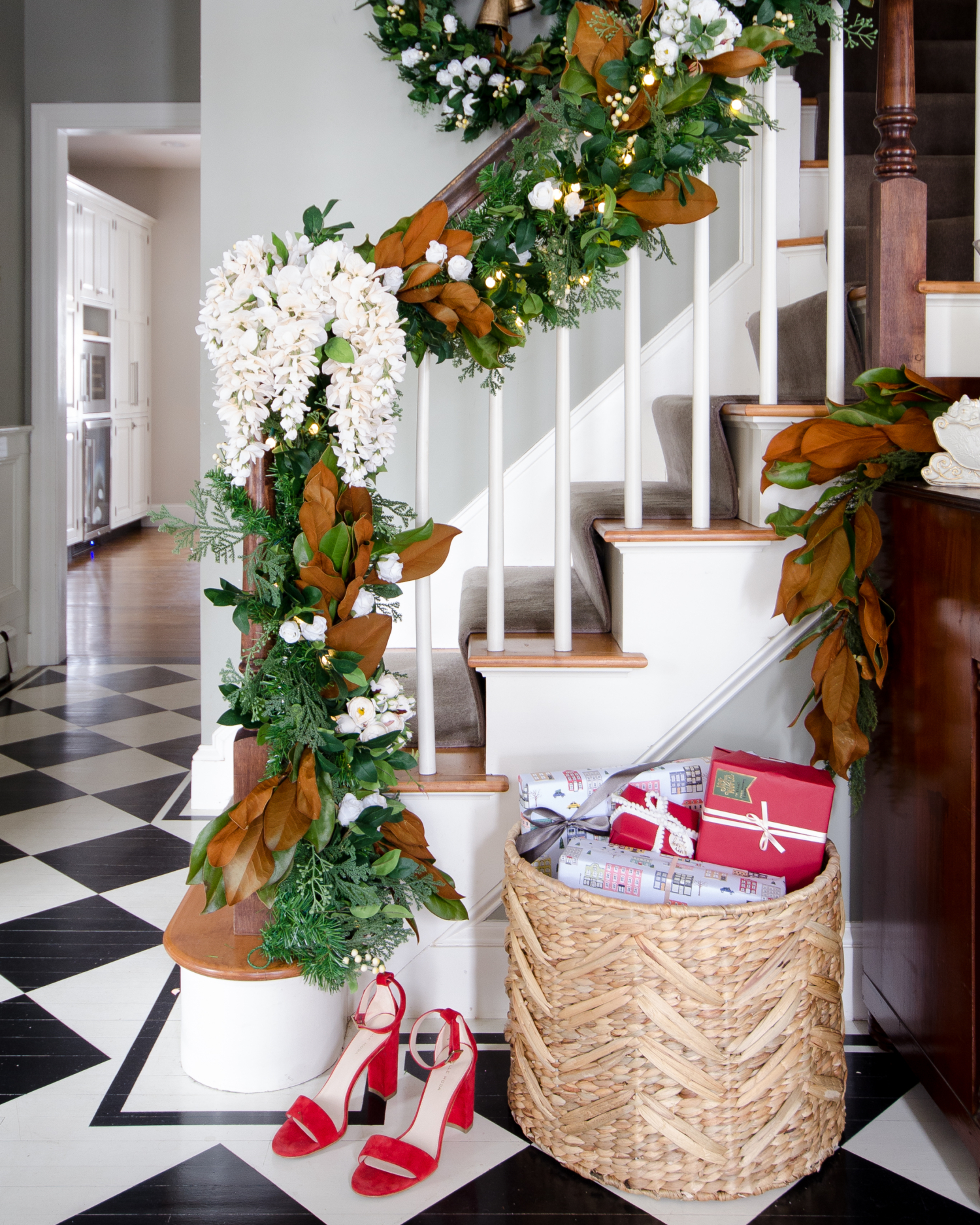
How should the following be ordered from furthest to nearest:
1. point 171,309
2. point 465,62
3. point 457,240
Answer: point 171,309 → point 465,62 → point 457,240

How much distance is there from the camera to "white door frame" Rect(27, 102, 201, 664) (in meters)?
4.11

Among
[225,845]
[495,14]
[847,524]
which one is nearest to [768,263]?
[847,524]

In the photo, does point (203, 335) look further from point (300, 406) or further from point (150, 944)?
point (150, 944)

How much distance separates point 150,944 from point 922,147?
2.63 meters

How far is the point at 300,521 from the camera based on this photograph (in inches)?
56.1

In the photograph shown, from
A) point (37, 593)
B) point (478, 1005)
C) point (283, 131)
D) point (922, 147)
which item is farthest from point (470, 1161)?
point (37, 593)

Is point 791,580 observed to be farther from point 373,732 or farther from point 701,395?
point 373,732

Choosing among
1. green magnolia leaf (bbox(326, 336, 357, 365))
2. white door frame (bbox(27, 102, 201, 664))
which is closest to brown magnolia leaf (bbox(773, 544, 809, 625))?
green magnolia leaf (bbox(326, 336, 357, 365))

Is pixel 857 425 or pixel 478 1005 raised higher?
pixel 857 425

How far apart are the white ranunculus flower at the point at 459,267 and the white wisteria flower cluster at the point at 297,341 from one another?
13 centimetres

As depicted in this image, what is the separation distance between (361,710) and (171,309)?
28.5 ft

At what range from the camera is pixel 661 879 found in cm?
138

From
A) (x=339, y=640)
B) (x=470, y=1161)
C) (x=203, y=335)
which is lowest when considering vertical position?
(x=470, y=1161)

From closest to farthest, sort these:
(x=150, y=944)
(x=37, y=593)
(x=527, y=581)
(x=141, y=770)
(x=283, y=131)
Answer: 1. (x=150, y=944)
2. (x=527, y=581)
3. (x=283, y=131)
4. (x=141, y=770)
5. (x=37, y=593)
